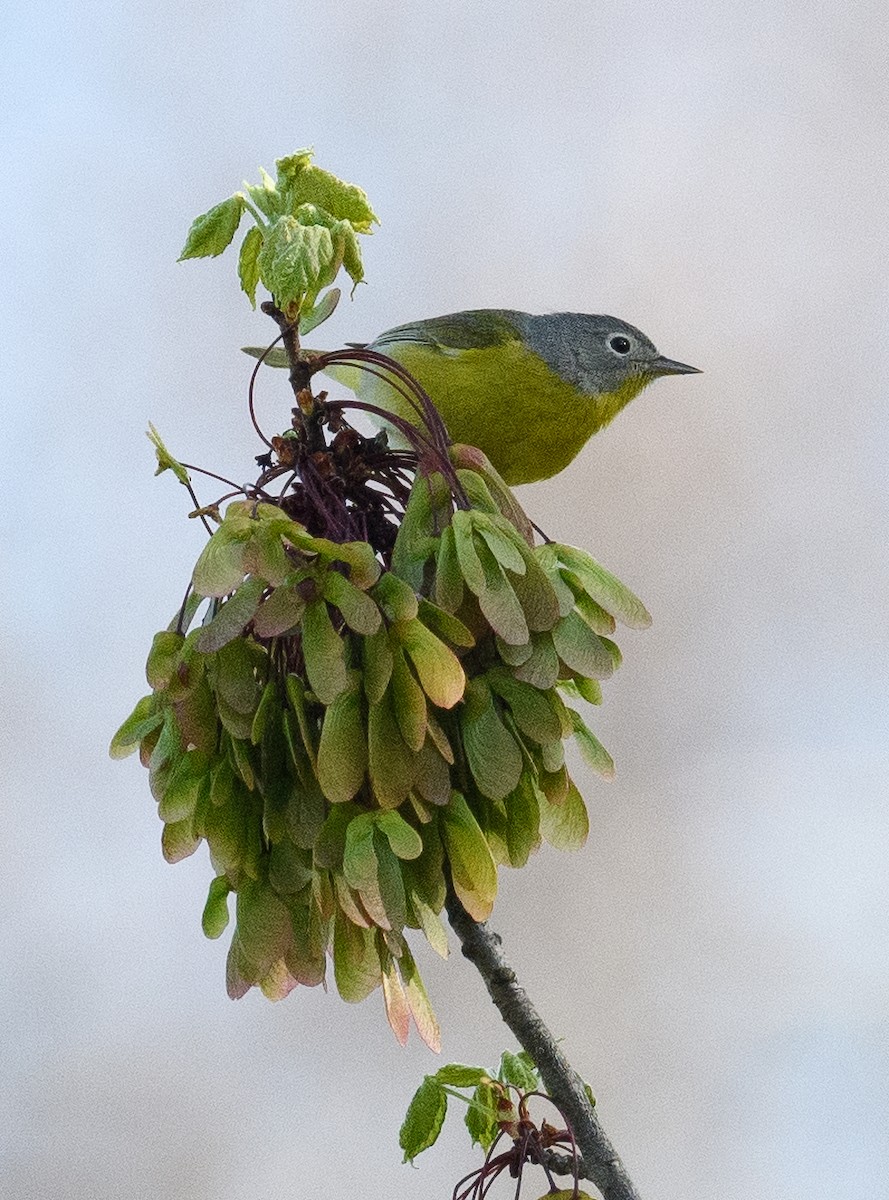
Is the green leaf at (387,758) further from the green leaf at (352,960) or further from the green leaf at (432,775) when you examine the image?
the green leaf at (352,960)

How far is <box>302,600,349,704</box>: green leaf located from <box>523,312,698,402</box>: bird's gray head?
1907mm

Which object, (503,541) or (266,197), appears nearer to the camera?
(503,541)

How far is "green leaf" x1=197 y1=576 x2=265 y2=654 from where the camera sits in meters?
1.58

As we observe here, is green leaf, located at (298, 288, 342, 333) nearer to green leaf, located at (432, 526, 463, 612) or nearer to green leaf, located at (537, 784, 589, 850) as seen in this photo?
green leaf, located at (432, 526, 463, 612)

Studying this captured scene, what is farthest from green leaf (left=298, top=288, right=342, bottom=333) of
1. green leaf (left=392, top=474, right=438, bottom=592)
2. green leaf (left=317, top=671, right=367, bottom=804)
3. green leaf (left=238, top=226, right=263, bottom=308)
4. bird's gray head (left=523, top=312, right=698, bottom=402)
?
bird's gray head (left=523, top=312, right=698, bottom=402)

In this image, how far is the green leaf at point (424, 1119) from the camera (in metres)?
2.01

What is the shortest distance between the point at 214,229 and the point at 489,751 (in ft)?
2.85

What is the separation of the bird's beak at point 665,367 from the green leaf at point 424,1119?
87.9 inches

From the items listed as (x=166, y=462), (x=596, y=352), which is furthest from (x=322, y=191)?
(x=596, y=352)

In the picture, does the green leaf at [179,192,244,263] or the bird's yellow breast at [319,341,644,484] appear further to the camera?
the bird's yellow breast at [319,341,644,484]

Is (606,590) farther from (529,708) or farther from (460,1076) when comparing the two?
(460,1076)

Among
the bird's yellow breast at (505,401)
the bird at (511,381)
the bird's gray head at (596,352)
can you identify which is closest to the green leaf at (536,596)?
the bird at (511,381)

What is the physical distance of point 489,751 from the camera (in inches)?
63.2

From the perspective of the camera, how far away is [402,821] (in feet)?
5.08
